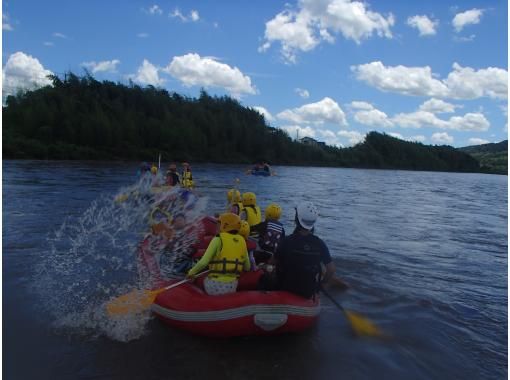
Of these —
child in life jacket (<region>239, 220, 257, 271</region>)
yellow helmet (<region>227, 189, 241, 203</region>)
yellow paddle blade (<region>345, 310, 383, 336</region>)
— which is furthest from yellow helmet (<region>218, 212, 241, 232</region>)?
yellow helmet (<region>227, 189, 241, 203</region>)

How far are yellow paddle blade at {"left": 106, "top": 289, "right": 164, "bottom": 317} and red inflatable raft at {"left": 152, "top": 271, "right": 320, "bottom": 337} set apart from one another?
231 millimetres

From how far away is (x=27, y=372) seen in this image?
477cm

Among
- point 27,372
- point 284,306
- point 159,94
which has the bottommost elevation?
point 27,372

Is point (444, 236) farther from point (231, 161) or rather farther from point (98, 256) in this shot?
point (231, 161)

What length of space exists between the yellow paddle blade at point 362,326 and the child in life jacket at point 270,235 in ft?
4.89

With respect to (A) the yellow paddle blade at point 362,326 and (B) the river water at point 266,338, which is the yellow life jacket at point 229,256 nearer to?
(B) the river water at point 266,338

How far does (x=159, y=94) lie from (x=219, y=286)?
65.6m

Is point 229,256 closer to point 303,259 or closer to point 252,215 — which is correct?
point 303,259

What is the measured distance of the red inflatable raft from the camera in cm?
530

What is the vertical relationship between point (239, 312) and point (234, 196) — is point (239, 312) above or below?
below

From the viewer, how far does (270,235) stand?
6961 mm

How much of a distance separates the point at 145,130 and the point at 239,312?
55545 millimetres

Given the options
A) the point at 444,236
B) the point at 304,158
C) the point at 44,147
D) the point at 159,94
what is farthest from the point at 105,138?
the point at 444,236

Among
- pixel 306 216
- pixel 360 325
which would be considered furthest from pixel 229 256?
pixel 360 325
